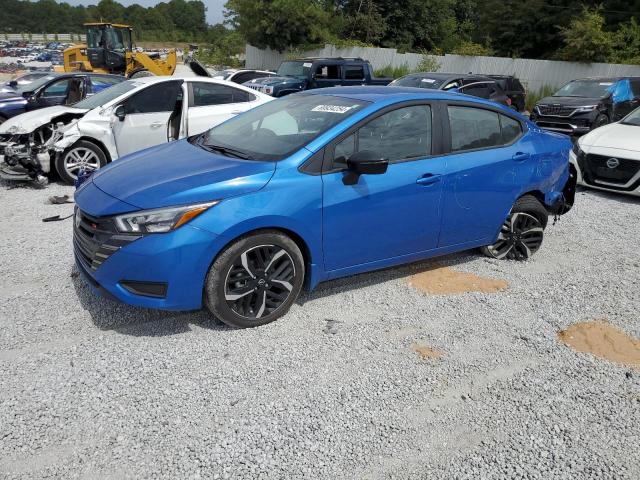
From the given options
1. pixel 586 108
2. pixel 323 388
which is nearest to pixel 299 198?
pixel 323 388

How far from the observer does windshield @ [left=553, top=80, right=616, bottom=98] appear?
13377 millimetres

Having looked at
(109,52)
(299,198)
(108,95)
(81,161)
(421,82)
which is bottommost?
(81,161)

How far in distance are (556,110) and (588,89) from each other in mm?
1429

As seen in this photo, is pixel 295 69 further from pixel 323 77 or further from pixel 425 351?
pixel 425 351

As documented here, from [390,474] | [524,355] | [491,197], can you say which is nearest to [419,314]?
[524,355]

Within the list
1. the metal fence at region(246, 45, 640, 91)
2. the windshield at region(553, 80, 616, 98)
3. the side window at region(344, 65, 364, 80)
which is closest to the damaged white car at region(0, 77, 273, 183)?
the side window at region(344, 65, 364, 80)

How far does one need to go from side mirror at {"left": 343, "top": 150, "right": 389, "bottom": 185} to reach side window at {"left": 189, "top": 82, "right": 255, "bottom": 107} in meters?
4.65

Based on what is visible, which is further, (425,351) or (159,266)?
(425,351)

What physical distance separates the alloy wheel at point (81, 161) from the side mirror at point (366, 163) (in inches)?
205

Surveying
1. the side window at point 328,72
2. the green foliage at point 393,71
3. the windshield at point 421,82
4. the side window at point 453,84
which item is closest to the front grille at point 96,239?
the windshield at point 421,82

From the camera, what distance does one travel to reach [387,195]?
13.0 ft

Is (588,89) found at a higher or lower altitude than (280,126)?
higher

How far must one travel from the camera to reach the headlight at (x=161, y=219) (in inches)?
130

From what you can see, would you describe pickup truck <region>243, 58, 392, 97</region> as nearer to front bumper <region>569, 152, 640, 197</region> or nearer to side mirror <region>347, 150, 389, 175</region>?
front bumper <region>569, 152, 640, 197</region>
